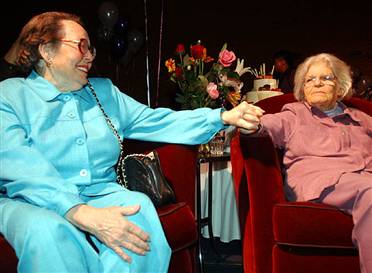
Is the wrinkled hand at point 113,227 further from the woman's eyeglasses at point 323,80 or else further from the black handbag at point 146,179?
the woman's eyeglasses at point 323,80

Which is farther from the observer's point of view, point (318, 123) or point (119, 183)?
point (318, 123)

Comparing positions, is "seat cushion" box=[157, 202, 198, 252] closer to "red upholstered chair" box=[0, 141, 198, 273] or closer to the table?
"red upholstered chair" box=[0, 141, 198, 273]

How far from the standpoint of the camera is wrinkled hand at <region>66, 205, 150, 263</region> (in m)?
1.29

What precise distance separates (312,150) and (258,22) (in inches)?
163

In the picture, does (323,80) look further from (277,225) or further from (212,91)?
(277,225)

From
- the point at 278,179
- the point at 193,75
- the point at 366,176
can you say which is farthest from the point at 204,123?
the point at 193,75

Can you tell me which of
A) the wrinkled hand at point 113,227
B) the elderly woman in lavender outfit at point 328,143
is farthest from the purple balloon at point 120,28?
the wrinkled hand at point 113,227

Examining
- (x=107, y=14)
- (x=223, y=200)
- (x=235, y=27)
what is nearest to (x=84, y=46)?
(x=223, y=200)

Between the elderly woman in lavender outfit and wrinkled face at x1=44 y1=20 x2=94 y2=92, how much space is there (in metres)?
0.77

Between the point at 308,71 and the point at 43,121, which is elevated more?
the point at 308,71

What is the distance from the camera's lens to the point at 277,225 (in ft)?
5.90

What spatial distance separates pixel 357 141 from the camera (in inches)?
87.0

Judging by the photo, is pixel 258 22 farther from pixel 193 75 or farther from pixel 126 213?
pixel 126 213

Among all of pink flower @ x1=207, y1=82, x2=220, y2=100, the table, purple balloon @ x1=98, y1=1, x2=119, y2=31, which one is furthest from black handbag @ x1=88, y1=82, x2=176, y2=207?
purple balloon @ x1=98, y1=1, x2=119, y2=31
